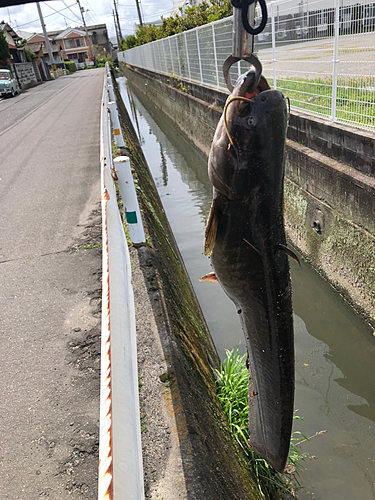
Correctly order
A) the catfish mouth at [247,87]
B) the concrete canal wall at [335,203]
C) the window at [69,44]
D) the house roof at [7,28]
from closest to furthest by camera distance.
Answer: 1. the catfish mouth at [247,87]
2. the concrete canal wall at [335,203]
3. the house roof at [7,28]
4. the window at [69,44]

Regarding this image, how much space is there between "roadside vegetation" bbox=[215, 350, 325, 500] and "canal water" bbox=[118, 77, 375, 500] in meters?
0.16

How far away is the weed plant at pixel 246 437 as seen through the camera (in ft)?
10.0

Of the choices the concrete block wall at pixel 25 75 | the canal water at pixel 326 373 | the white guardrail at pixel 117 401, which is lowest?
the canal water at pixel 326 373

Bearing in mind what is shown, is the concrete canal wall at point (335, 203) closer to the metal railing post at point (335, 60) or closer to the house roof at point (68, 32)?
the metal railing post at point (335, 60)

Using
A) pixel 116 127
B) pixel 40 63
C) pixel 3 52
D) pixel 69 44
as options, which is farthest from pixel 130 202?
pixel 69 44

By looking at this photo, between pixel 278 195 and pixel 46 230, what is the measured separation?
13.4 feet

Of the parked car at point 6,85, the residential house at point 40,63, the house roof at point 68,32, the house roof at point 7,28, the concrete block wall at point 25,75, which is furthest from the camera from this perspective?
the house roof at point 68,32

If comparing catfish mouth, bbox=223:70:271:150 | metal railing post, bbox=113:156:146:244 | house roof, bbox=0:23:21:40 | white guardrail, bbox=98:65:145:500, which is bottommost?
metal railing post, bbox=113:156:146:244

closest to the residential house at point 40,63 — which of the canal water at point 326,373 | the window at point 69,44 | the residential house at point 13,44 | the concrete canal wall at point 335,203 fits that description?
the residential house at point 13,44

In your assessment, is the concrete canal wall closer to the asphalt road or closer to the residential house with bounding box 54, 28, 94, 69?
the asphalt road

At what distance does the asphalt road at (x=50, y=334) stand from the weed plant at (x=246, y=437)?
1.20m

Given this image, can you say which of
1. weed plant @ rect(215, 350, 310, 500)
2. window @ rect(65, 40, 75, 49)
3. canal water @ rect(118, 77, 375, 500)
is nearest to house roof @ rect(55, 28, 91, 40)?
window @ rect(65, 40, 75, 49)

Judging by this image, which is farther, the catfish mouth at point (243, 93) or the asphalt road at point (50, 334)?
the asphalt road at point (50, 334)

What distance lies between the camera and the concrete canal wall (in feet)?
15.5
